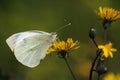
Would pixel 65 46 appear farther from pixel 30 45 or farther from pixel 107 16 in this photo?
pixel 30 45

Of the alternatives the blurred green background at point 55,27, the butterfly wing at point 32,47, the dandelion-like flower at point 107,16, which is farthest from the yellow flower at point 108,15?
the blurred green background at point 55,27

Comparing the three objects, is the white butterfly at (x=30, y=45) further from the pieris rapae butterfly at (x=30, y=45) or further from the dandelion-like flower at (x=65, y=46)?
the dandelion-like flower at (x=65, y=46)

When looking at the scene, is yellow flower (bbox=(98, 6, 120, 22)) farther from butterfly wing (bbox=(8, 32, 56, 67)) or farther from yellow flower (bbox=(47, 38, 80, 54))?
butterfly wing (bbox=(8, 32, 56, 67))

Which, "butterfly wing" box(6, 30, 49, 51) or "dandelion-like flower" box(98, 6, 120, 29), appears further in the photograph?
"butterfly wing" box(6, 30, 49, 51)

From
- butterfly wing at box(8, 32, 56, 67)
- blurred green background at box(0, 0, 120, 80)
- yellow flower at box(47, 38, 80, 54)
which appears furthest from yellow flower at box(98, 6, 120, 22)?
blurred green background at box(0, 0, 120, 80)

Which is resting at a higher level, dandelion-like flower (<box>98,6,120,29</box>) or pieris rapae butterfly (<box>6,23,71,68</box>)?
dandelion-like flower (<box>98,6,120,29</box>)

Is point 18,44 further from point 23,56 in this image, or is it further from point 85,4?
point 85,4

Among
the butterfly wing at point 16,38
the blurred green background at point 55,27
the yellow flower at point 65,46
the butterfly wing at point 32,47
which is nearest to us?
the yellow flower at point 65,46

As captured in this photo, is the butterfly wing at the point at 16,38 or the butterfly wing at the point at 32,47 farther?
the butterfly wing at the point at 16,38
